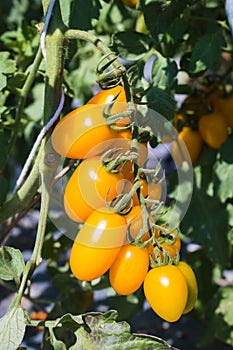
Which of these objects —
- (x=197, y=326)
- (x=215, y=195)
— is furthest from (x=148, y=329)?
(x=215, y=195)

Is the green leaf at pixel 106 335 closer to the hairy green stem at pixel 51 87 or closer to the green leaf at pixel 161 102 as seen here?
the hairy green stem at pixel 51 87

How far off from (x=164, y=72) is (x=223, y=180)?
276 mm

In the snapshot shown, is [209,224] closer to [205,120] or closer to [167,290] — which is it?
[205,120]

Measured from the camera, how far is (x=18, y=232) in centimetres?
198

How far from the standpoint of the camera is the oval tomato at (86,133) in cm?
77

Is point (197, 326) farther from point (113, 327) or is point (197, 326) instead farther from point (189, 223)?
point (113, 327)

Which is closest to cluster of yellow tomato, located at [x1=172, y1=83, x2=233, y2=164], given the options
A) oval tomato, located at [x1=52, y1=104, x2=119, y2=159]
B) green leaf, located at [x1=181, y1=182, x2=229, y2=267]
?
green leaf, located at [x1=181, y1=182, x2=229, y2=267]

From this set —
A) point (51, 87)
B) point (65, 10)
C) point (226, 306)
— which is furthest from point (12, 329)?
point (226, 306)

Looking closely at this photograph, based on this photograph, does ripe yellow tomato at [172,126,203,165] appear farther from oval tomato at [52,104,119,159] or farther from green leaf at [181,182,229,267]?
oval tomato at [52,104,119,159]

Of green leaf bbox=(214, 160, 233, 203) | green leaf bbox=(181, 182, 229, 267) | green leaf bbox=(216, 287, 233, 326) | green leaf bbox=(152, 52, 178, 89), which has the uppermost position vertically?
green leaf bbox=(152, 52, 178, 89)

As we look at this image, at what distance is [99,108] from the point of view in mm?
789

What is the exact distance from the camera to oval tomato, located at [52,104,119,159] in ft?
2.54

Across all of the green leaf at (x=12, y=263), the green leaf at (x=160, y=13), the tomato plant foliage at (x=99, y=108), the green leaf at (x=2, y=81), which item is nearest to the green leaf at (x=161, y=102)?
the tomato plant foliage at (x=99, y=108)

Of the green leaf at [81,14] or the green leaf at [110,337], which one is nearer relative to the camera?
the green leaf at [110,337]
